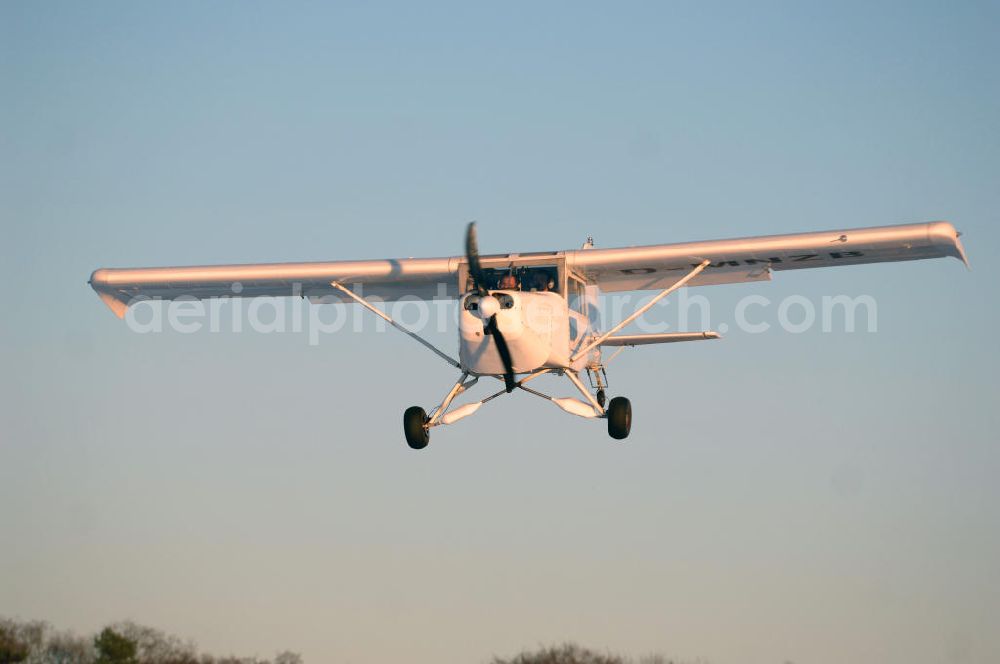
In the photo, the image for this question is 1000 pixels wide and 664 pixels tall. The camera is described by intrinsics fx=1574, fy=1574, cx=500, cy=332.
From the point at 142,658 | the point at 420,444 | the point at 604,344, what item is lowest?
the point at 142,658

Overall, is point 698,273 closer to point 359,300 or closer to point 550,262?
point 550,262

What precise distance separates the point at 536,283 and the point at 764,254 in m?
3.76

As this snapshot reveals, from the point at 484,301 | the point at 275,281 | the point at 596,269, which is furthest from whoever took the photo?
the point at 275,281

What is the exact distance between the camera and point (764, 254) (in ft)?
77.9

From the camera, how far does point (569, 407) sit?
22.9 meters

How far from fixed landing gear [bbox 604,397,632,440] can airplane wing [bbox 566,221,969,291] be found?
2.22 meters

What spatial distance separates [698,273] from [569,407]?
3454mm

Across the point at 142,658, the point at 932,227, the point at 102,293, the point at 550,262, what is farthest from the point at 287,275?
the point at 142,658

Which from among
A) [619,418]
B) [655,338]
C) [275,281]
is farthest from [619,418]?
[275,281]

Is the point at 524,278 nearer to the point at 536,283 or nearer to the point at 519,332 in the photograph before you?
the point at 536,283

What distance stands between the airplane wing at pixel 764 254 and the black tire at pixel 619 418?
2.22 meters

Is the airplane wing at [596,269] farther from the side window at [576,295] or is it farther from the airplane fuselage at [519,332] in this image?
the airplane fuselage at [519,332]

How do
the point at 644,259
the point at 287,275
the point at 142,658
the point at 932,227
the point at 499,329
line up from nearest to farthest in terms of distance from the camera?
1. the point at 499,329
2. the point at 932,227
3. the point at 644,259
4. the point at 287,275
5. the point at 142,658

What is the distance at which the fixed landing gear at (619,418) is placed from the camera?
22.8m
